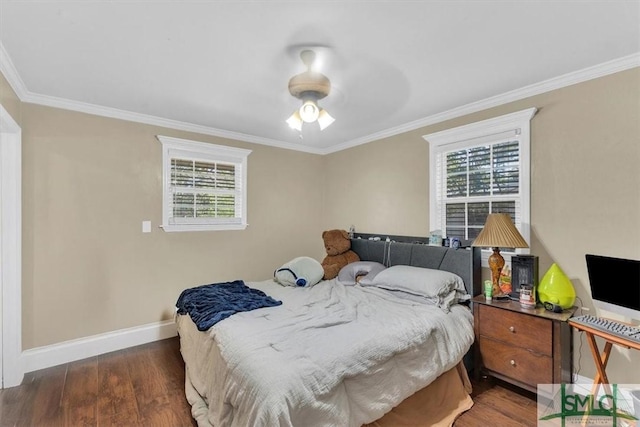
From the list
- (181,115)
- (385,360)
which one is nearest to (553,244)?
(385,360)

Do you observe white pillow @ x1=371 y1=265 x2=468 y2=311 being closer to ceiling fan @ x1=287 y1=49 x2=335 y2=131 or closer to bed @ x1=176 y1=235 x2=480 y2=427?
bed @ x1=176 y1=235 x2=480 y2=427

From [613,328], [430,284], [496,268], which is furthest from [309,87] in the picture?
[613,328]

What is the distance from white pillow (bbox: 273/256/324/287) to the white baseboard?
1479 millimetres

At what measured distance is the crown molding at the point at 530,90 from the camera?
2.18 m

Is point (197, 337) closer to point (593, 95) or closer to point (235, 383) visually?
point (235, 383)

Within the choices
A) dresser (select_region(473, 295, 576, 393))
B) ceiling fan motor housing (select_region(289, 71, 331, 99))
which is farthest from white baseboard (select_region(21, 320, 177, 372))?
dresser (select_region(473, 295, 576, 393))

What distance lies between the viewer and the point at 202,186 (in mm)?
3773

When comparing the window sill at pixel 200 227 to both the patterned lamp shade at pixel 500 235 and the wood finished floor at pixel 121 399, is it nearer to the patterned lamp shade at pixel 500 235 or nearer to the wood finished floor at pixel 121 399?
the wood finished floor at pixel 121 399

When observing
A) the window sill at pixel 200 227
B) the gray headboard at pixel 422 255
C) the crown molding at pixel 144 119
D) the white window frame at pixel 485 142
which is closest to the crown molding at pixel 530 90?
the white window frame at pixel 485 142

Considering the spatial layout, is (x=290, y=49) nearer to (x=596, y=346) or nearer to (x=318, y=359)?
(x=318, y=359)

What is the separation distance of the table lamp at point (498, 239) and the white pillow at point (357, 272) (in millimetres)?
1089

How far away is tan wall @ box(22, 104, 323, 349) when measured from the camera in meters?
2.81

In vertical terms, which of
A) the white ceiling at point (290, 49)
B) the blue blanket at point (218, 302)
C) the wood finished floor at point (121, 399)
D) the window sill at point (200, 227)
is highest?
the white ceiling at point (290, 49)

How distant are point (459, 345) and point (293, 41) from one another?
7.97 feet
